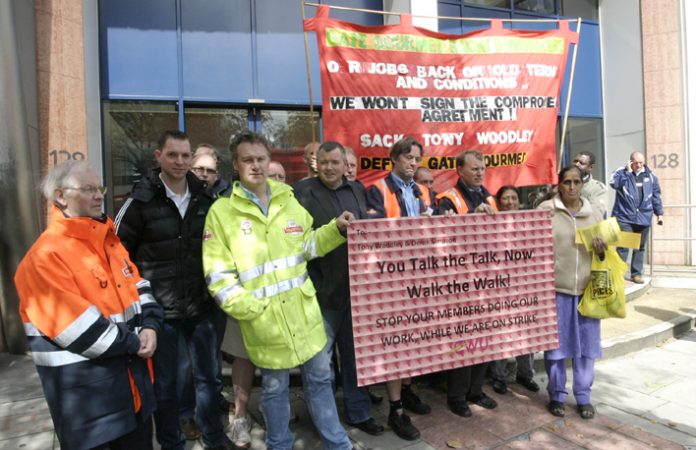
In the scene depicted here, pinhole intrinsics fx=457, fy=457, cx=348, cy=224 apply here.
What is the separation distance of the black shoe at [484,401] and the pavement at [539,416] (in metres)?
0.05

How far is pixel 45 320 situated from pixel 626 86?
1166cm

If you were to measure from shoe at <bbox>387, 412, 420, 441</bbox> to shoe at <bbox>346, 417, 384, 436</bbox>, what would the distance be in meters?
0.10

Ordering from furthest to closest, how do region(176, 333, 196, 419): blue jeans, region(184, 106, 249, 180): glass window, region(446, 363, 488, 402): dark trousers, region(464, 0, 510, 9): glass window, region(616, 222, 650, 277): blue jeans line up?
region(464, 0, 510, 9): glass window < region(616, 222, 650, 277): blue jeans < region(184, 106, 249, 180): glass window < region(446, 363, 488, 402): dark trousers < region(176, 333, 196, 419): blue jeans

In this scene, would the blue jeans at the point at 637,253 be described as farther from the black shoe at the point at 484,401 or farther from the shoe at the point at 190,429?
the shoe at the point at 190,429

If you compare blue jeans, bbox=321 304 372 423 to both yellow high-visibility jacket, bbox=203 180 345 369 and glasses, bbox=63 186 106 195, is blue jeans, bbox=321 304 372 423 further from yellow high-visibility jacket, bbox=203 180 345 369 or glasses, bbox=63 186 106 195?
glasses, bbox=63 186 106 195

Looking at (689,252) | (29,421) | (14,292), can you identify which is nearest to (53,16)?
(14,292)

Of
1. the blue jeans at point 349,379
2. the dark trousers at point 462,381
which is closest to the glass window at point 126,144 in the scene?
the blue jeans at point 349,379

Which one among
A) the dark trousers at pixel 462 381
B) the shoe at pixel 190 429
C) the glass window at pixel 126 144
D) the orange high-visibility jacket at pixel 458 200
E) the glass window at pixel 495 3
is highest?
the glass window at pixel 495 3

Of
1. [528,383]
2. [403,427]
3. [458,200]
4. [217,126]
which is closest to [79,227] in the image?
[403,427]

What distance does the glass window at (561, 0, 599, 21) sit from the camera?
1032 cm

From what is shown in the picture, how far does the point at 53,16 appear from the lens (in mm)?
5895

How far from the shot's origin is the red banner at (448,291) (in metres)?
3.02

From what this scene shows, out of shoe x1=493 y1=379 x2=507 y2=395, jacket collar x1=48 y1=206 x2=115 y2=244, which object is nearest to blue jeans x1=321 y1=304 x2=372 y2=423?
shoe x1=493 y1=379 x2=507 y2=395

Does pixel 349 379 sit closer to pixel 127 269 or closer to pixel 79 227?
pixel 127 269
